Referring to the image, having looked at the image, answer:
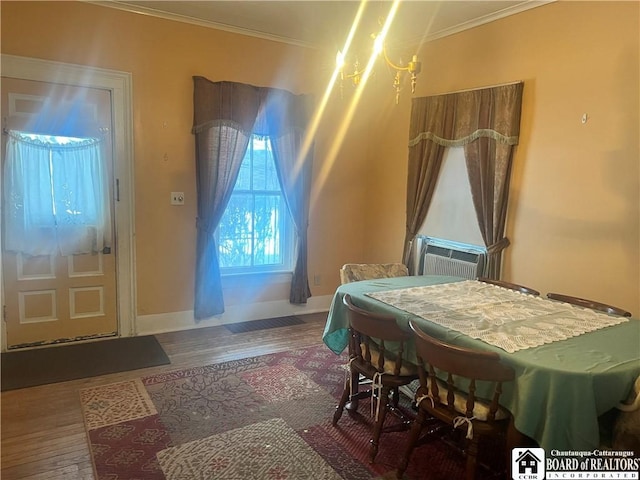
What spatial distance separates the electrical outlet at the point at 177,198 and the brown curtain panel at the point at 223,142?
0.54 feet

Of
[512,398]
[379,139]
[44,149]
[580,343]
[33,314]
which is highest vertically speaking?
[379,139]

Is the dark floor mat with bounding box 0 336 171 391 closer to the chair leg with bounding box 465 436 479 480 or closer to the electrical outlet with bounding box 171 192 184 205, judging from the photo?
the electrical outlet with bounding box 171 192 184 205

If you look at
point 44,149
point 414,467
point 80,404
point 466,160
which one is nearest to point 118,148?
point 44,149

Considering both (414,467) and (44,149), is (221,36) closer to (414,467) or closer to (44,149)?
(44,149)

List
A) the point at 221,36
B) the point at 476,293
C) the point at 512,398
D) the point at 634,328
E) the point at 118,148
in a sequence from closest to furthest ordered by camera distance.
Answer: the point at 512,398, the point at 634,328, the point at 476,293, the point at 118,148, the point at 221,36

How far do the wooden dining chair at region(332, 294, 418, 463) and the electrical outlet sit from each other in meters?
2.25

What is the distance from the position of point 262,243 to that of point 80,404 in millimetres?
2323

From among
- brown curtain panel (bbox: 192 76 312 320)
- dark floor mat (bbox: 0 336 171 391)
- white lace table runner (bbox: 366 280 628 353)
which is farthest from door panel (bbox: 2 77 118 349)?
white lace table runner (bbox: 366 280 628 353)

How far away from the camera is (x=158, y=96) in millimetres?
3959

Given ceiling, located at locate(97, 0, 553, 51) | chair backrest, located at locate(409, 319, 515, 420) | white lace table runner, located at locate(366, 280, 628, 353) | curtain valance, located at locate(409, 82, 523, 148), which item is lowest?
chair backrest, located at locate(409, 319, 515, 420)

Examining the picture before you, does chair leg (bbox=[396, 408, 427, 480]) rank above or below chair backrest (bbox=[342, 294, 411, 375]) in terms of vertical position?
below

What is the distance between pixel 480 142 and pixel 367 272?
1.56 metres

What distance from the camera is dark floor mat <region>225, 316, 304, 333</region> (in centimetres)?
436

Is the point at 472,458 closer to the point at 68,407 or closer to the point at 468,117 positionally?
the point at 68,407
